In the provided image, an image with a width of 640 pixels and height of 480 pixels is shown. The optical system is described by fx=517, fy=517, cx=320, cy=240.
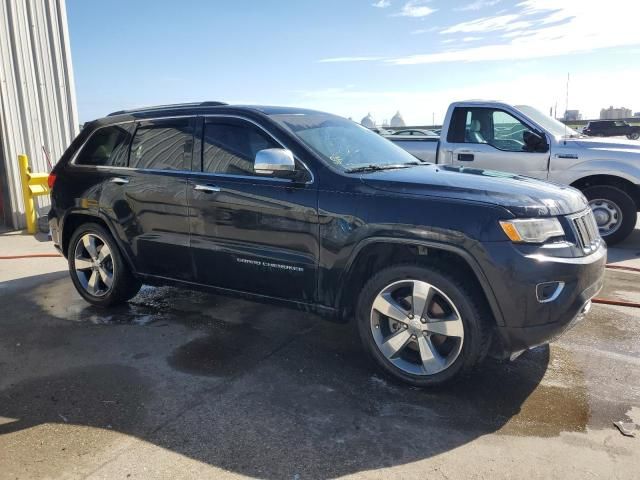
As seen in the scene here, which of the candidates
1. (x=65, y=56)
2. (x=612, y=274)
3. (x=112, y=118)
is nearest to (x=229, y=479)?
(x=112, y=118)

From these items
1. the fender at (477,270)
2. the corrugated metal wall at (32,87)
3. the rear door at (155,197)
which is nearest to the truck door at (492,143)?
the rear door at (155,197)

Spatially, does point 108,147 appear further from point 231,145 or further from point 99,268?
point 231,145

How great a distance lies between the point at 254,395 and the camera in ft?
10.9

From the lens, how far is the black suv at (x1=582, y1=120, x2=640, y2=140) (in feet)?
71.3

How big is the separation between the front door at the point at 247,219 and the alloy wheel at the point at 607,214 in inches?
214

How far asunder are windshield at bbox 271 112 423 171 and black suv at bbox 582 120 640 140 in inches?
777

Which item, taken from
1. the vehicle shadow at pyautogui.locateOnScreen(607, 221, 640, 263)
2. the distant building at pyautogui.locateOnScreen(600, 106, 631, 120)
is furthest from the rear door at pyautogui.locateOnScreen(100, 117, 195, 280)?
the distant building at pyautogui.locateOnScreen(600, 106, 631, 120)

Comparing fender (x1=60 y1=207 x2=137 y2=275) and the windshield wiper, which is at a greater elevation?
the windshield wiper

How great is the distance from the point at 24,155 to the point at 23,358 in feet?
19.9

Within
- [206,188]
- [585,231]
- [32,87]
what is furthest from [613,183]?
[32,87]

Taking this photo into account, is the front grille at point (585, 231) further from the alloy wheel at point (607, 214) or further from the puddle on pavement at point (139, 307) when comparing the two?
the alloy wheel at point (607, 214)

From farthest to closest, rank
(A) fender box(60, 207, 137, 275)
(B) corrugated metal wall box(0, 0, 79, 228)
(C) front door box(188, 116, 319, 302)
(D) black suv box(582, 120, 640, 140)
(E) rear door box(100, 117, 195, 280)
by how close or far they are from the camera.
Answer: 1. (D) black suv box(582, 120, 640, 140)
2. (B) corrugated metal wall box(0, 0, 79, 228)
3. (A) fender box(60, 207, 137, 275)
4. (E) rear door box(100, 117, 195, 280)
5. (C) front door box(188, 116, 319, 302)

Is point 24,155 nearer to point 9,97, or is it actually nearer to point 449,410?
point 9,97

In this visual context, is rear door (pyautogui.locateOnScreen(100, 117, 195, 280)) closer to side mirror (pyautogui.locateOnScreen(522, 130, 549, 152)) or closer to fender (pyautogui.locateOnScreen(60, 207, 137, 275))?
fender (pyautogui.locateOnScreen(60, 207, 137, 275))
